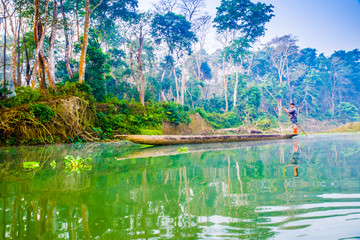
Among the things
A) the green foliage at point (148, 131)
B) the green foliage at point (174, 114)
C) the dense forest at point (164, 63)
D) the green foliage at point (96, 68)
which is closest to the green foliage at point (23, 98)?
the dense forest at point (164, 63)

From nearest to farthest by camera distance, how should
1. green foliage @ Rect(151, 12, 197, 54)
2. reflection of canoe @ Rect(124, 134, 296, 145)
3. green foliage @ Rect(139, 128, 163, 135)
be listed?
reflection of canoe @ Rect(124, 134, 296, 145) → green foliage @ Rect(139, 128, 163, 135) → green foliage @ Rect(151, 12, 197, 54)

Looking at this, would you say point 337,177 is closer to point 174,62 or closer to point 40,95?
point 40,95

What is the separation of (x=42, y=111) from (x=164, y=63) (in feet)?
61.8

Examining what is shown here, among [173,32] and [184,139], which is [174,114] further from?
[173,32]

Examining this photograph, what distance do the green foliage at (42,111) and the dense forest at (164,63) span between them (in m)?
0.03

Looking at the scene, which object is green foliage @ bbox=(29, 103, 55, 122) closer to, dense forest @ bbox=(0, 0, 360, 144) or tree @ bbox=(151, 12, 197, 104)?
dense forest @ bbox=(0, 0, 360, 144)

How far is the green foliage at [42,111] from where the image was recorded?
6293 mm

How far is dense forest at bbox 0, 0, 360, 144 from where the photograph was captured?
1148cm

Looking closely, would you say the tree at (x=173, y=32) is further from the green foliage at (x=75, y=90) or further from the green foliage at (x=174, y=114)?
the green foliage at (x=75, y=90)

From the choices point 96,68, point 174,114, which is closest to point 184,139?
point 174,114

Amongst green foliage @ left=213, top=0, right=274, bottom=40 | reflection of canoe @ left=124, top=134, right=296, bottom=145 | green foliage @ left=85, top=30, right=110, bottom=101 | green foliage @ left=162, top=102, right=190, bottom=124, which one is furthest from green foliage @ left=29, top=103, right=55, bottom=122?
green foliage @ left=213, top=0, right=274, bottom=40

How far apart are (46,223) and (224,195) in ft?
3.39

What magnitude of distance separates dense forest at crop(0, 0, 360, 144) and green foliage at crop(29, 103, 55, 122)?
32mm

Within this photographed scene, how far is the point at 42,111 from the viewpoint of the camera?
21.2 ft
